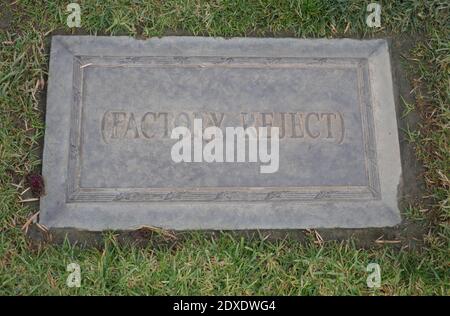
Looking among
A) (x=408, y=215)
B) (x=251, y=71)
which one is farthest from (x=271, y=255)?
(x=251, y=71)

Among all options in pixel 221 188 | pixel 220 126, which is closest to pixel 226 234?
pixel 221 188

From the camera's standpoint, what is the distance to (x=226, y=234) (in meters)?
2.10

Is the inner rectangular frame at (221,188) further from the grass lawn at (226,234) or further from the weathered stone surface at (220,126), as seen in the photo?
the grass lawn at (226,234)

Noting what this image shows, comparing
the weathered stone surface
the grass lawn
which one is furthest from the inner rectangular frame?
the grass lawn

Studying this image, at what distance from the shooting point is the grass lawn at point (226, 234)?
2039mm

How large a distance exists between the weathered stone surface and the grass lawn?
8 centimetres

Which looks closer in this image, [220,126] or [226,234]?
[226,234]

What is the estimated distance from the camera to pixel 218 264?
2.06m

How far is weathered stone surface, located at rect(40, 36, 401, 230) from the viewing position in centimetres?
212

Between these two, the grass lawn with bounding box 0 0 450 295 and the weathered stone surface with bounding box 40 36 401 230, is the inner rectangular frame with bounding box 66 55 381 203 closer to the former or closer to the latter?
the weathered stone surface with bounding box 40 36 401 230

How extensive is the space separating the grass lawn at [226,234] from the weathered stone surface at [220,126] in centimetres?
8

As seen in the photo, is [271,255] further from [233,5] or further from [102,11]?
[102,11]

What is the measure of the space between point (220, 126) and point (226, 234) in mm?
506

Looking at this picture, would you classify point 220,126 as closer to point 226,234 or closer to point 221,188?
point 221,188
